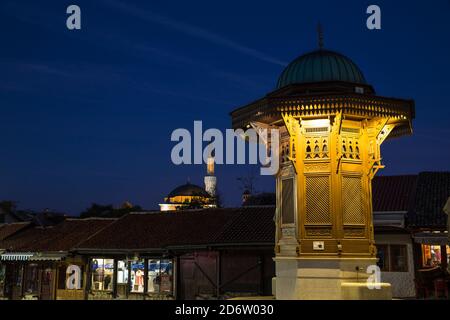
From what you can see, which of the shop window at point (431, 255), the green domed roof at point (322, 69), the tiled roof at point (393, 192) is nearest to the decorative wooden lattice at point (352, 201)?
the green domed roof at point (322, 69)

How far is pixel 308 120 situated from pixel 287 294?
12.9 feet

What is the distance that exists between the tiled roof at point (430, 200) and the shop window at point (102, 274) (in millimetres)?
14649

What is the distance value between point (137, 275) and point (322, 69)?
1629 cm

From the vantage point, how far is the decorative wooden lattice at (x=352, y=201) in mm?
11016

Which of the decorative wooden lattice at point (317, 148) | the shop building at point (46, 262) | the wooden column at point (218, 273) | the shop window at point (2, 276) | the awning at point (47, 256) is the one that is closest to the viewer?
the decorative wooden lattice at point (317, 148)

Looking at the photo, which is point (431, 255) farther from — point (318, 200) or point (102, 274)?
point (102, 274)

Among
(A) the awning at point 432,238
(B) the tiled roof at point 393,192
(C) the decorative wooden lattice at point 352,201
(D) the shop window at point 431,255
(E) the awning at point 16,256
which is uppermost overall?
(B) the tiled roof at point 393,192

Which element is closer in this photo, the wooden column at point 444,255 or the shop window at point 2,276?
the wooden column at point 444,255

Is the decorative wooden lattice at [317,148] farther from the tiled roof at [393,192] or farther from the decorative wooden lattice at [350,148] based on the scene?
the tiled roof at [393,192]

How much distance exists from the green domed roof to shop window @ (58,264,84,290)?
61.0ft

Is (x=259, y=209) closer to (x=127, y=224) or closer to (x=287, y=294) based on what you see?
(x=127, y=224)

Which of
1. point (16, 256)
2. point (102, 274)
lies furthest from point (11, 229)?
point (102, 274)

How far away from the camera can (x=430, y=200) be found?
2189cm
